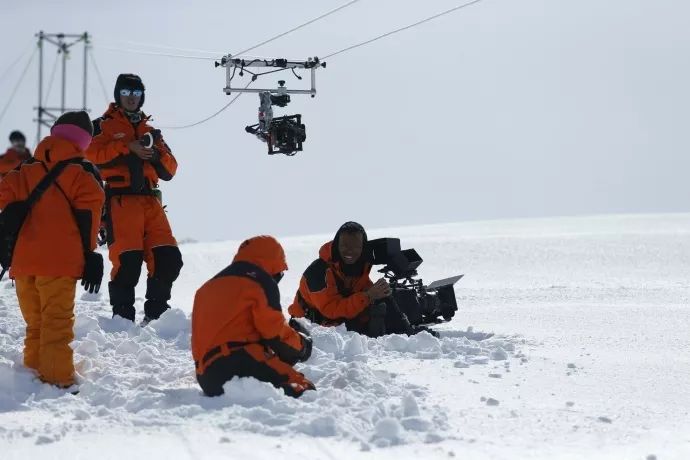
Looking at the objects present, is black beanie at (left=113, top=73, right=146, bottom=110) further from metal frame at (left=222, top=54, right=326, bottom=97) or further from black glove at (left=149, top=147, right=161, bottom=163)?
metal frame at (left=222, top=54, right=326, bottom=97)

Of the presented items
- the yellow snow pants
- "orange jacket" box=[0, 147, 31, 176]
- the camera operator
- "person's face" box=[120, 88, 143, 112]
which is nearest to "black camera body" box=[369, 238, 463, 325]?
the camera operator

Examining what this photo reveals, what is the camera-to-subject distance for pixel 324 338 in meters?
6.68

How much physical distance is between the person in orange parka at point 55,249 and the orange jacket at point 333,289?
7.59 ft

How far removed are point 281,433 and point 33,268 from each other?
77.0 inches

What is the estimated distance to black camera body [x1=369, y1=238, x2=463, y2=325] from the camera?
310 inches

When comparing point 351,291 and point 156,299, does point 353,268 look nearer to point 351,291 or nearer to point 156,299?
point 351,291

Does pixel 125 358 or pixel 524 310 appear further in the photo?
A: pixel 524 310

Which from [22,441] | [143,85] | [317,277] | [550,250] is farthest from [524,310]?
[550,250]

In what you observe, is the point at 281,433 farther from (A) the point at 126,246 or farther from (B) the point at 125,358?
(A) the point at 126,246

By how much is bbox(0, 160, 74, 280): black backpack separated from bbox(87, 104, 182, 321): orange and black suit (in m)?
1.85

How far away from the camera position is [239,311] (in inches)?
202

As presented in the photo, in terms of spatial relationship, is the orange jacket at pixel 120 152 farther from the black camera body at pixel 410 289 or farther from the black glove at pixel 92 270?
the black glove at pixel 92 270

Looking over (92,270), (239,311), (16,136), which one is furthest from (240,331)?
(16,136)

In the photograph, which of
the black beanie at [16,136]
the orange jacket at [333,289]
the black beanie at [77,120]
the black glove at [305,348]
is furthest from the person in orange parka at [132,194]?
the black beanie at [16,136]
